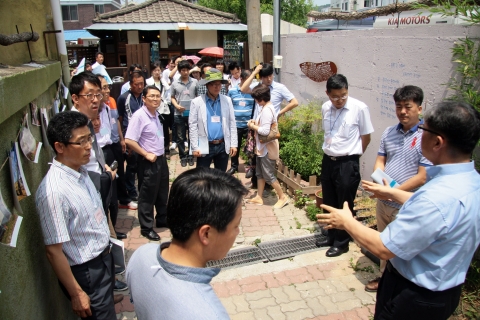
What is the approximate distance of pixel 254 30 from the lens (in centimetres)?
918

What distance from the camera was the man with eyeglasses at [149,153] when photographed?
443cm

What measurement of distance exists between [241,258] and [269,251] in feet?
1.20

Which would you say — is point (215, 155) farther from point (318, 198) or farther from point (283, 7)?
point (283, 7)

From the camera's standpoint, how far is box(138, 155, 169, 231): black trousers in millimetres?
4586

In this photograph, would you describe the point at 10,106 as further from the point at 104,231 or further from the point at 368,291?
the point at 368,291

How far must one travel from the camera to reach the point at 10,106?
1.74m

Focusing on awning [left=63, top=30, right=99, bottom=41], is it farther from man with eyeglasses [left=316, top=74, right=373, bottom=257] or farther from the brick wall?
man with eyeglasses [left=316, top=74, right=373, bottom=257]

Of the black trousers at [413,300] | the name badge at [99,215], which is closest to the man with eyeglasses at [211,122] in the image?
the name badge at [99,215]

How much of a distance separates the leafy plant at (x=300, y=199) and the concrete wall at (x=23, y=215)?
3.55m

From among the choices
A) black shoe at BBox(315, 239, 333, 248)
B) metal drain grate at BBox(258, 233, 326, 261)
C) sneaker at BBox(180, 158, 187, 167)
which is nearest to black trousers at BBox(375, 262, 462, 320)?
metal drain grate at BBox(258, 233, 326, 261)

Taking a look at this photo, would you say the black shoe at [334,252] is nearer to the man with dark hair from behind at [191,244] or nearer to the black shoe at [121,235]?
the black shoe at [121,235]

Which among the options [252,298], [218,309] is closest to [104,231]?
[218,309]

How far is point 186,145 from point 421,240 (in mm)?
7017

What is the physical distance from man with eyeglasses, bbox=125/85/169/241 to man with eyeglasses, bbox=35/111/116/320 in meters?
1.97
